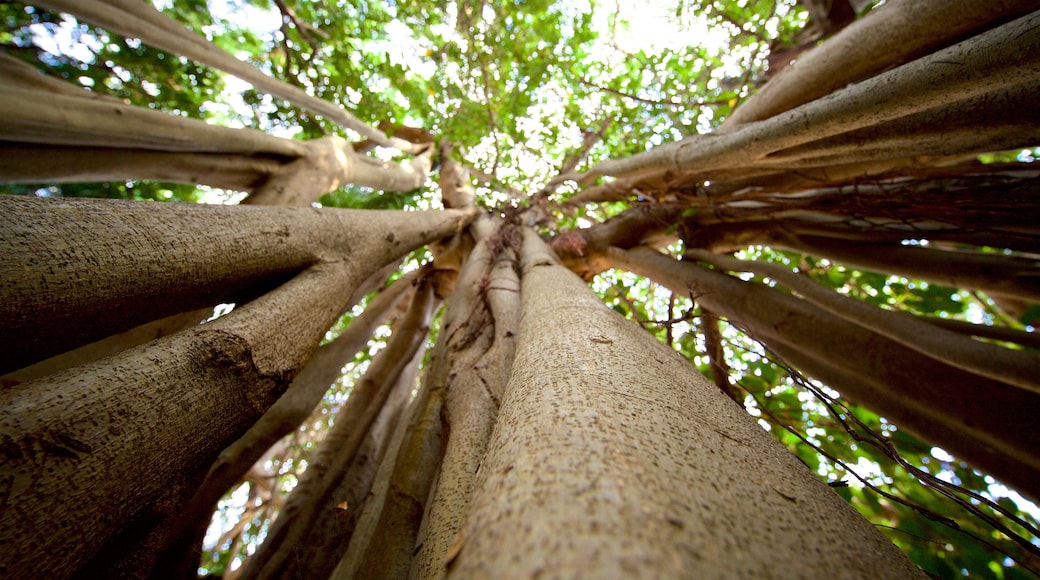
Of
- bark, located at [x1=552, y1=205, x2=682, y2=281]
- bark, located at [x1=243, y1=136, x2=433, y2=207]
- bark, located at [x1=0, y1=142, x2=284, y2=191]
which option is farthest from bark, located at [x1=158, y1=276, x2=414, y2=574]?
bark, located at [x1=552, y1=205, x2=682, y2=281]

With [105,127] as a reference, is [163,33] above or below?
above

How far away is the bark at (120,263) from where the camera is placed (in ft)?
2.51

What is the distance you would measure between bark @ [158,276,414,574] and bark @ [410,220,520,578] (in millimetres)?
682

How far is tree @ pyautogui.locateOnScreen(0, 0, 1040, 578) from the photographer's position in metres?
0.51

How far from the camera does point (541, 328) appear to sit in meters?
1.00

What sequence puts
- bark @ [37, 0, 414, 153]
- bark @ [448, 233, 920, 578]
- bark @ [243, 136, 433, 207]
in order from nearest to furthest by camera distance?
bark @ [448, 233, 920, 578] < bark @ [37, 0, 414, 153] < bark @ [243, 136, 433, 207]

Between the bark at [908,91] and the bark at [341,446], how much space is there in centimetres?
228

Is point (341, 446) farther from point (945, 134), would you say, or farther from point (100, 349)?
point (945, 134)

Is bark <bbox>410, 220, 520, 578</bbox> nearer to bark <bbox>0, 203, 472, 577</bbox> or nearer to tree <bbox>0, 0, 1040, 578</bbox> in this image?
tree <bbox>0, 0, 1040, 578</bbox>

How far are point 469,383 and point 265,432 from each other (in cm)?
103

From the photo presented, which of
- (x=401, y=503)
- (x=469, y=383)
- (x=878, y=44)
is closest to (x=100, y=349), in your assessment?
(x=401, y=503)

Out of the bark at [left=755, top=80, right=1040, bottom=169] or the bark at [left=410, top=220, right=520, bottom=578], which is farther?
the bark at [left=755, top=80, right=1040, bottom=169]

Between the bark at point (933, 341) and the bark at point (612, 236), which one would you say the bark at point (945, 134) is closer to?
the bark at point (933, 341)

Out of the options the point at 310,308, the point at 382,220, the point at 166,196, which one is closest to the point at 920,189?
the point at 382,220
